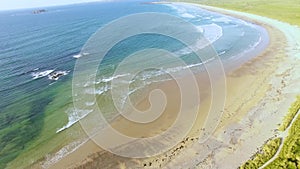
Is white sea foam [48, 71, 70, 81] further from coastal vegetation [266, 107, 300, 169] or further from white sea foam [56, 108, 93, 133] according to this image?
coastal vegetation [266, 107, 300, 169]

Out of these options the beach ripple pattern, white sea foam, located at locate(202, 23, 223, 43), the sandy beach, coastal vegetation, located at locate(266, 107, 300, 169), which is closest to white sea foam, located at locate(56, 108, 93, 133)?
the beach ripple pattern

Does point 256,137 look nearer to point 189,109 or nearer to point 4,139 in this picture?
point 189,109

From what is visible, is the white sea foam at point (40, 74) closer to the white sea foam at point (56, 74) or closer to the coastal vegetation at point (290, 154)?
the white sea foam at point (56, 74)

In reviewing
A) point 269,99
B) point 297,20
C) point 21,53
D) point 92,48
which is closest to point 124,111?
point 269,99

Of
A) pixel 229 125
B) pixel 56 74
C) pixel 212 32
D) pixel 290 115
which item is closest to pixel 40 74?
pixel 56 74

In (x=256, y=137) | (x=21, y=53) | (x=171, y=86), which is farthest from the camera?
(x=21, y=53)
